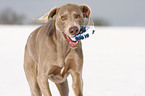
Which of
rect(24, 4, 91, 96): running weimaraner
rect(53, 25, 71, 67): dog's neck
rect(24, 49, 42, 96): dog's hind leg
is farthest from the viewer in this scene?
rect(24, 49, 42, 96): dog's hind leg

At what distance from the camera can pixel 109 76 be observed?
7.31m

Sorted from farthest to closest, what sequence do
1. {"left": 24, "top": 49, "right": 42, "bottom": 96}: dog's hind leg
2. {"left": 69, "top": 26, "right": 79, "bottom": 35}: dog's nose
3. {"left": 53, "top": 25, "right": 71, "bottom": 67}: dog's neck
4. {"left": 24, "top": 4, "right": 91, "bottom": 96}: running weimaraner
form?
{"left": 24, "top": 49, "right": 42, "bottom": 96}: dog's hind leg, {"left": 53, "top": 25, "right": 71, "bottom": 67}: dog's neck, {"left": 24, "top": 4, "right": 91, "bottom": 96}: running weimaraner, {"left": 69, "top": 26, "right": 79, "bottom": 35}: dog's nose

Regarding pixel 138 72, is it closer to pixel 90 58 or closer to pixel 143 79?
pixel 143 79

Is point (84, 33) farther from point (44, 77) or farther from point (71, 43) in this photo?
point (44, 77)

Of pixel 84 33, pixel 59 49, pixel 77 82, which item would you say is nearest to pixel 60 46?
pixel 59 49

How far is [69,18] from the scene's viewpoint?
3.23 meters

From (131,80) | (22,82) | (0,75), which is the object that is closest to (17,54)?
(0,75)

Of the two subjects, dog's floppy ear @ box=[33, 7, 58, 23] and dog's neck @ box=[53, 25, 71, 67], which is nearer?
dog's floppy ear @ box=[33, 7, 58, 23]

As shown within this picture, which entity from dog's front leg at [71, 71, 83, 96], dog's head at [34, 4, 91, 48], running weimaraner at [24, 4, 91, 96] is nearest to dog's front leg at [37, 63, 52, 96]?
running weimaraner at [24, 4, 91, 96]

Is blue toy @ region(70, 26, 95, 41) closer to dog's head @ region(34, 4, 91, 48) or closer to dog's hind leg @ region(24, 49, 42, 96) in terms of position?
dog's head @ region(34, 4, 91, 48)

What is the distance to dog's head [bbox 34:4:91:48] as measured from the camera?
316cm

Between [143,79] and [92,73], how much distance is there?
1366 millimetres

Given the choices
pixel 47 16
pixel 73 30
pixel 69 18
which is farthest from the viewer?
pixel 47 16

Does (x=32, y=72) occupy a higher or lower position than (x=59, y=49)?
lower
